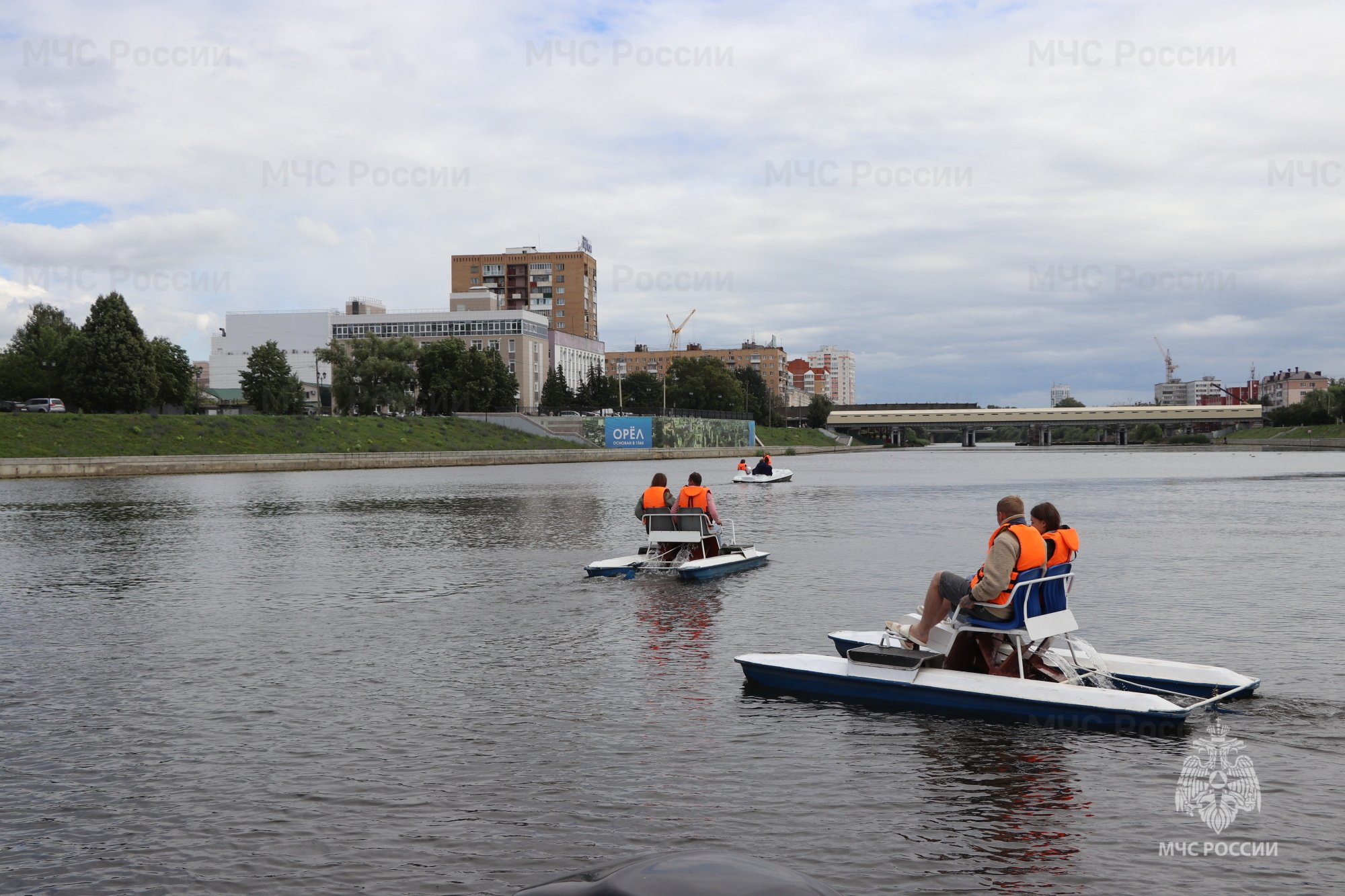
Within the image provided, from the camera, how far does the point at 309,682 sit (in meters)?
12.2

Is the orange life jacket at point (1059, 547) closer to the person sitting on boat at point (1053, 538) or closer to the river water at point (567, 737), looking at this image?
the person sitting on boat at point (1053, 538)

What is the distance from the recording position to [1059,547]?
10.6 metres

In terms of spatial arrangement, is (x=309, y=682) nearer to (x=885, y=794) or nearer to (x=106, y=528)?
(x=885, y=794)

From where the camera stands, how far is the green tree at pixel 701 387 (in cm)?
18412

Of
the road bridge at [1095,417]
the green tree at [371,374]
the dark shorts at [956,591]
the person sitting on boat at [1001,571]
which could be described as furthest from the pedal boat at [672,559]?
the road bridge at [1095,417]

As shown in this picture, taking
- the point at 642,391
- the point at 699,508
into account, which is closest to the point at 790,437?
the point at 642,391

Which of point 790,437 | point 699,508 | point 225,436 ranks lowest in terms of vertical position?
point 699,508

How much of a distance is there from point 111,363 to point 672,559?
83607 millimetres

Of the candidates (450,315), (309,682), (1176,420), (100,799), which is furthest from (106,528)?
(1176,420)

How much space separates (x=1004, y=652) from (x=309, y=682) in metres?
7.78

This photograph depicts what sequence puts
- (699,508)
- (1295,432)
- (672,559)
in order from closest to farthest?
(699,508) → (672,559) → (1295,432)

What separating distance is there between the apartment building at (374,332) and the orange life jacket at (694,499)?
15206 cm

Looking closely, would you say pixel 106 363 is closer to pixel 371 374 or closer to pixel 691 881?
pixel 371 374

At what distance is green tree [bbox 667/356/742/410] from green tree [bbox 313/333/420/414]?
58408 millimetres
